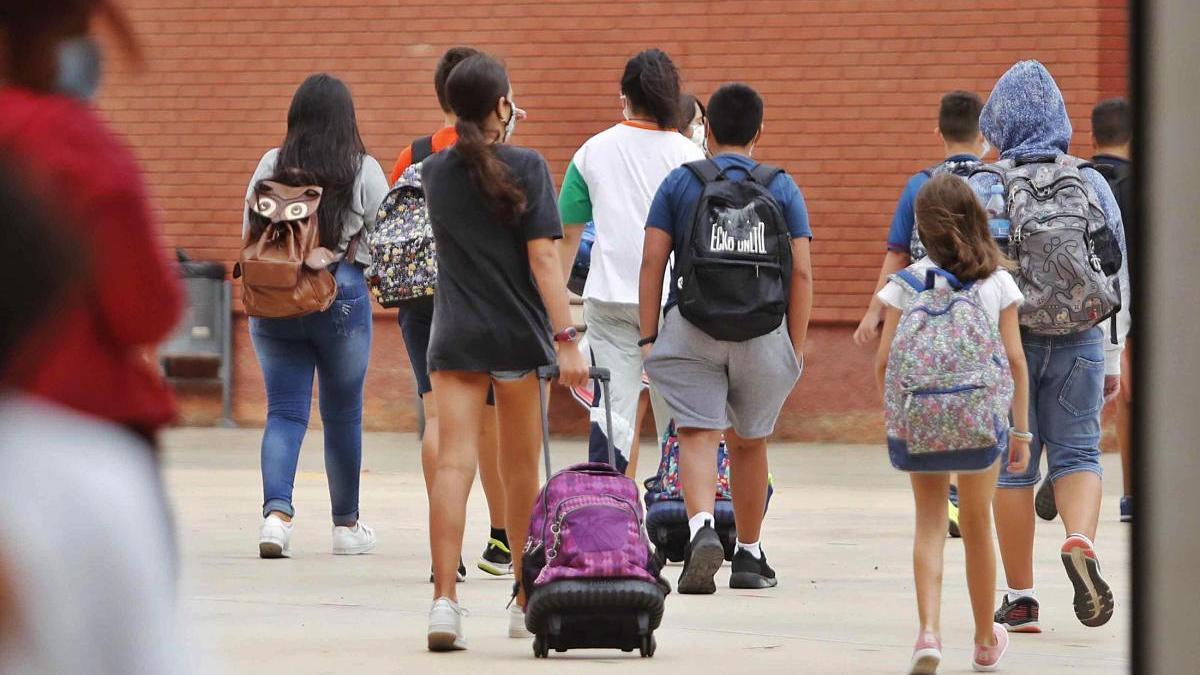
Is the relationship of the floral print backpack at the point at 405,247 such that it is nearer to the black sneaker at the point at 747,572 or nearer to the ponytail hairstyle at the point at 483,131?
the ponytail hairstyle at the point at 483,131

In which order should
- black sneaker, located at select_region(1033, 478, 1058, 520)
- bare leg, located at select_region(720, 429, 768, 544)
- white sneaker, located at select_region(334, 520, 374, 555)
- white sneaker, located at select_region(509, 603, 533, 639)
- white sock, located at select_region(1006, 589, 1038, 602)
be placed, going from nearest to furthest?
white sneaker, located at select_region(509, 603, 533, 639), white sock, located at select_region(1006, 589, 1038, 602), bare leg, located at select_region(720, 429, 768, 544), white sneaker, located at select_region(334, 520, 374, 555), black sneaker, located at select_region(1033, 478, 1058, 520)

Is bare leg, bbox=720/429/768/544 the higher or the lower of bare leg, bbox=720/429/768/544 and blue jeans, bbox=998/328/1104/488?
the lower

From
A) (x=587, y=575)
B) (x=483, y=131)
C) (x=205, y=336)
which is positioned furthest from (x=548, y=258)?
(x=205, y=336)

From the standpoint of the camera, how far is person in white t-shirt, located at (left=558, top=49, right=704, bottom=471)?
27.2 feet

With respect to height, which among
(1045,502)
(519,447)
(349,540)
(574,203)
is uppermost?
(574,203)

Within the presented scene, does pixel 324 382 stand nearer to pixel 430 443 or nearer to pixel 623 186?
Result: pixel 430 443

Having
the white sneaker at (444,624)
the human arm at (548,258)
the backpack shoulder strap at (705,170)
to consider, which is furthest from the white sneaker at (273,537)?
the human arm at (548,258)

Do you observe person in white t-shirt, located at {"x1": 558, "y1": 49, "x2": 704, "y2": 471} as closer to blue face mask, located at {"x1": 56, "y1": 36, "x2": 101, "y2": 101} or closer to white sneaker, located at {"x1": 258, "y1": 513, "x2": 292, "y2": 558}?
white sneaker, located at {"x1": 258, "y1": 513, "x2": 292, "y2": 558}

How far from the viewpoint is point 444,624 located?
6.15 metres

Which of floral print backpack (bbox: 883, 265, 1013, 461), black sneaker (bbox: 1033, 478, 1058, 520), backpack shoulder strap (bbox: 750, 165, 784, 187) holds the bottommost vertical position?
black sneaker (bbox: 1033, 478, 1058, 520)

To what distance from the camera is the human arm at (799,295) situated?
7.70 m

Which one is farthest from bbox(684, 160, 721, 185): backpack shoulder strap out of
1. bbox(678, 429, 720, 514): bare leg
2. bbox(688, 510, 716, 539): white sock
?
bbox(688, 510, 716, 539): white sock

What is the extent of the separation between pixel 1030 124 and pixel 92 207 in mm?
4908

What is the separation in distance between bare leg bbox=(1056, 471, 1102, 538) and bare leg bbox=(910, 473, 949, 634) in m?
1.08
